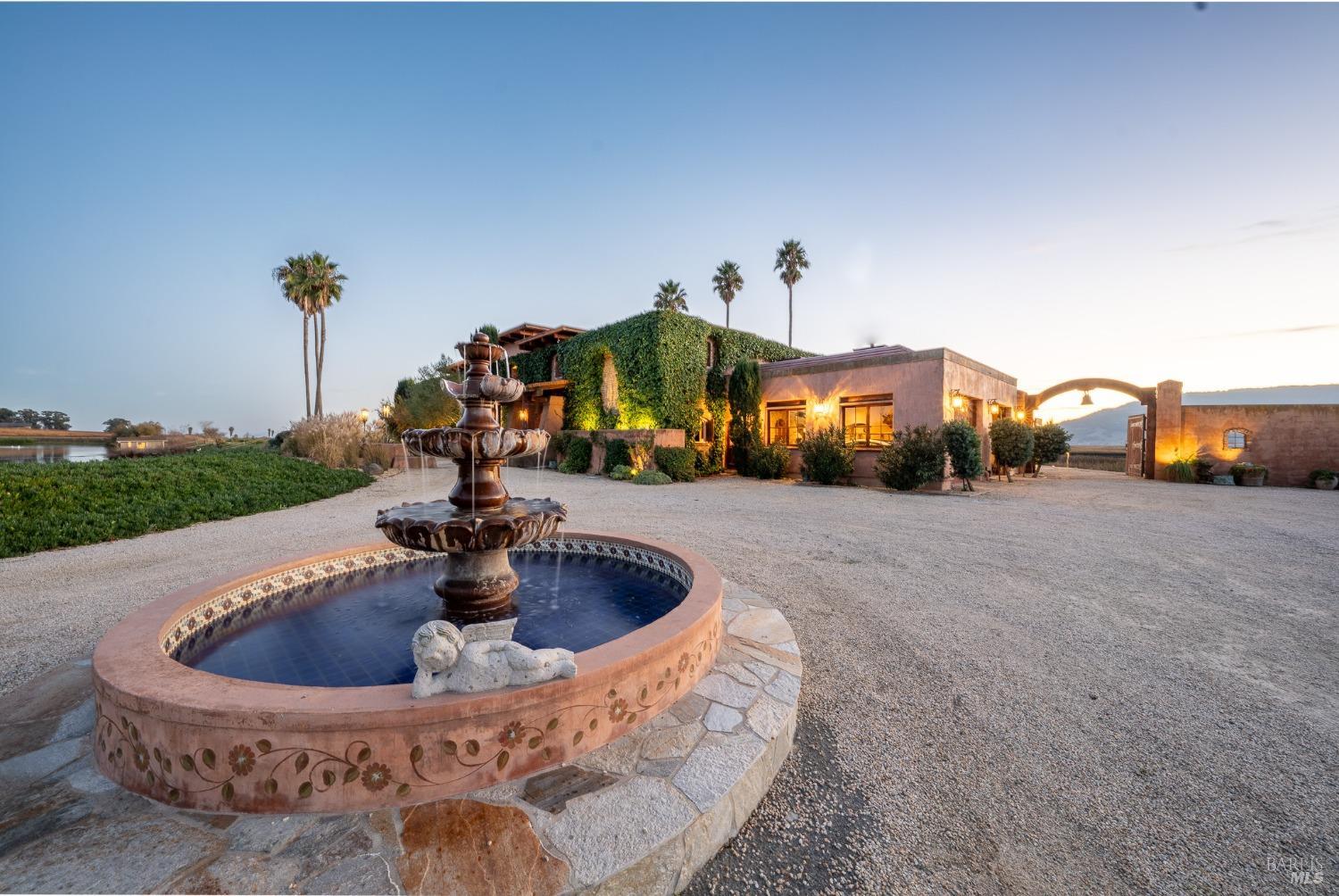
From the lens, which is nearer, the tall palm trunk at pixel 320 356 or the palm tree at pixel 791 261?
the tall palm trunk at pixel 320 356

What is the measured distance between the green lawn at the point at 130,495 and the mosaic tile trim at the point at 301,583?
600 cm

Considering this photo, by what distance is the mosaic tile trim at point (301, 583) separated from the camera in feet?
9.87

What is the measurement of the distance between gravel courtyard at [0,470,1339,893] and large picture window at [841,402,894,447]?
21.9 feet

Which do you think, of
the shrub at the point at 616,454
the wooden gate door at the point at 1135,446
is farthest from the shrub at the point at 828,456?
the wooden gate door at the point at 1135,446

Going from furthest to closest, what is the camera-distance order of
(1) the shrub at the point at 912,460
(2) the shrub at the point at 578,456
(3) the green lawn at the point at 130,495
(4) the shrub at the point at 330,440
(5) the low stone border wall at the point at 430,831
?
(2) the shrub at the point at 578,456 < (4) the shrub at the point at 330,440 < (1) the shrub at the point at 912,460 < (3) the green lawn at the point at 130,495 < (5) the low stone border wall at the point at 430,831

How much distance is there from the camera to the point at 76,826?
63.3 inches

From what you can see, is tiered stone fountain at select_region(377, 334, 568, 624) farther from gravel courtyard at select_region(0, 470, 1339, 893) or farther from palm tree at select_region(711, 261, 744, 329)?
palm tree at select_region(711, 261, 744, 329)

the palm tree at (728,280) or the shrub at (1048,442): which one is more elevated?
the palm tree at (728,280)

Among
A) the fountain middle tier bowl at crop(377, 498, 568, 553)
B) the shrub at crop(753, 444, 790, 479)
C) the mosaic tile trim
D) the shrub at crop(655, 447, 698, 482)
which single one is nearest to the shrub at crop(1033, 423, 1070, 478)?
the shrub at crop(753, 444, 790, 479)

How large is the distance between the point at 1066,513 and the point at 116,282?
56.8 metres

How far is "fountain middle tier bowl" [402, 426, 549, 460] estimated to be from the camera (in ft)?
9.77

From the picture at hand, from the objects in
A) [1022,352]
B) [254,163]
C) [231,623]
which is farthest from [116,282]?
[1022,352]

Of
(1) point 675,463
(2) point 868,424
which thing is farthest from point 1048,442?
(1) point 675,463

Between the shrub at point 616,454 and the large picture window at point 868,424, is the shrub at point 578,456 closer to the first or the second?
the shrub at point 616,454
